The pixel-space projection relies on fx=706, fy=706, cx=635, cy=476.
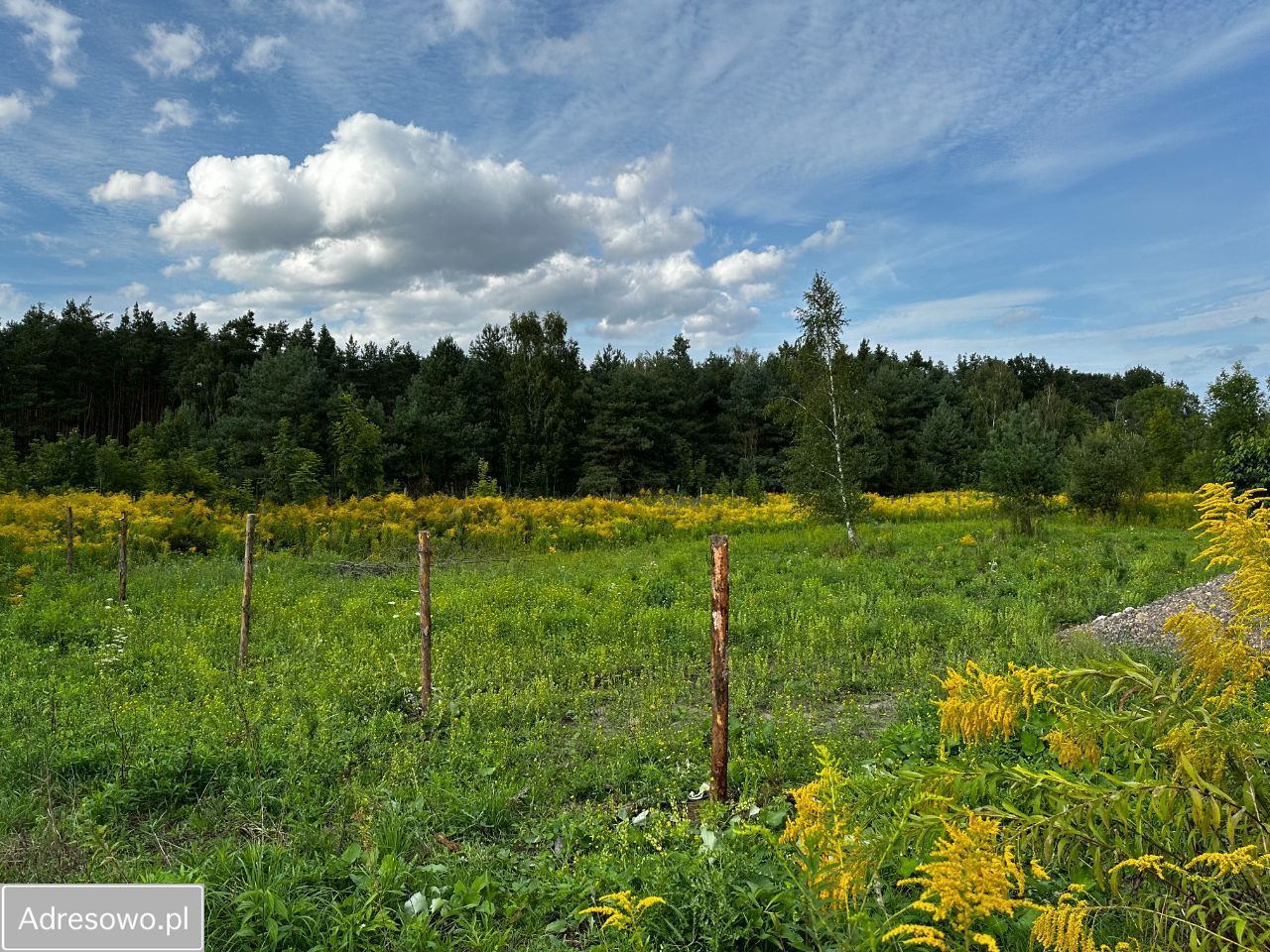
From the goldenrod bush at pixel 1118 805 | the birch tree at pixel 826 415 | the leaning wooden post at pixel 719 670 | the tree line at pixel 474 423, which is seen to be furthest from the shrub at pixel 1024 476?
the goldenrod bush at pixel 1118 805

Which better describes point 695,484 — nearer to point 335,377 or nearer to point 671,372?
point 671,372

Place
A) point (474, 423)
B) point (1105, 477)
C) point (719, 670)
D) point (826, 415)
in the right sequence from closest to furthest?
point (719, 670) → point (826, 415) → point (1105, 477) → point (474, 423)

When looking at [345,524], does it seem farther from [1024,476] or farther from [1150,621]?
[1024,476]

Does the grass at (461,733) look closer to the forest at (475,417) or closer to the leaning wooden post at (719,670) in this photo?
the leaning wooden post at (719,670)

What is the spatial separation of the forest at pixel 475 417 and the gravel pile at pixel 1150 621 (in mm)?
14428

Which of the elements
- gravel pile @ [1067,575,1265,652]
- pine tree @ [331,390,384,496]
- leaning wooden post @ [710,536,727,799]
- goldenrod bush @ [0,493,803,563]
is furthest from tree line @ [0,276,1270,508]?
leaning wooden post @ [710,536,727,799]

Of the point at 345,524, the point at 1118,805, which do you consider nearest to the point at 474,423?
the point at 345,524

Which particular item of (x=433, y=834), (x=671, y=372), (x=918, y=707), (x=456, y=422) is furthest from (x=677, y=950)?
(x=671, y=372)

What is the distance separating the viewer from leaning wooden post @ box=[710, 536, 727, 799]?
461cm

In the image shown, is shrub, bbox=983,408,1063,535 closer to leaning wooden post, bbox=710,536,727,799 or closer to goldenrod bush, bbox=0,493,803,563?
goldenrod bush, bbox=0,493,803,563

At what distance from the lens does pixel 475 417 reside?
39.2 metres

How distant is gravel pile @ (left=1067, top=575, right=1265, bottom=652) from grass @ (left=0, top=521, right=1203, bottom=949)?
53cm

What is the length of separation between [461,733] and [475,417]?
3467cm

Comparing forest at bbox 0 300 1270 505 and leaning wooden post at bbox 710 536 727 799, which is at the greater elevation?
forest at bbox 0 300 1270 505
